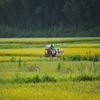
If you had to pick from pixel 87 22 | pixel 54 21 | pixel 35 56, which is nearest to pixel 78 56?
pixel 35 56

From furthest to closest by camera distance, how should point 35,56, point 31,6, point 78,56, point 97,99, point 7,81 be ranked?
point 31,6, point 35,56, point 78,56, point 7,81, point 97,99

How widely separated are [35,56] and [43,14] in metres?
34.0

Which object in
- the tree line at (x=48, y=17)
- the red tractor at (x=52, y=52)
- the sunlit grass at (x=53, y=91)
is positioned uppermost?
the tree line at (x=48, y=17)

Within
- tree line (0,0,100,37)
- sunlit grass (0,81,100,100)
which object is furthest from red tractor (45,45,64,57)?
tree line (0,0,100,37)

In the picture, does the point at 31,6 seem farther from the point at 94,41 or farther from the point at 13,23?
the point at 94,41

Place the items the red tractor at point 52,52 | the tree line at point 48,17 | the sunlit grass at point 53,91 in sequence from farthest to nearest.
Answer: the tree line at point 48,17 < the red tractor at point 52,52 < the sunlit grass at point 53,91

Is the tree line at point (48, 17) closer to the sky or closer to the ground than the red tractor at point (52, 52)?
closer to the sky

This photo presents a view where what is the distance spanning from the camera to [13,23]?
203 feet

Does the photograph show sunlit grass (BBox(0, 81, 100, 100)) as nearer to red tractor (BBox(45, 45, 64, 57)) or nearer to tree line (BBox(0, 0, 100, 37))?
red tractor (BBox(45, 45, 64, 57))

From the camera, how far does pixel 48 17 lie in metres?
58.3

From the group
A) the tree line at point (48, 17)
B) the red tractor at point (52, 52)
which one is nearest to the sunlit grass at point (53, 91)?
the red tractor at point (52, 52)

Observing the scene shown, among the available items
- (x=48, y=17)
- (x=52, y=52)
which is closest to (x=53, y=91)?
(x=52, y=52)

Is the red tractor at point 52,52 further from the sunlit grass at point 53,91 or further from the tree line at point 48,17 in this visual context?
the tree line at point 48,17

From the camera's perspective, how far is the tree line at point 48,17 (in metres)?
48.9
